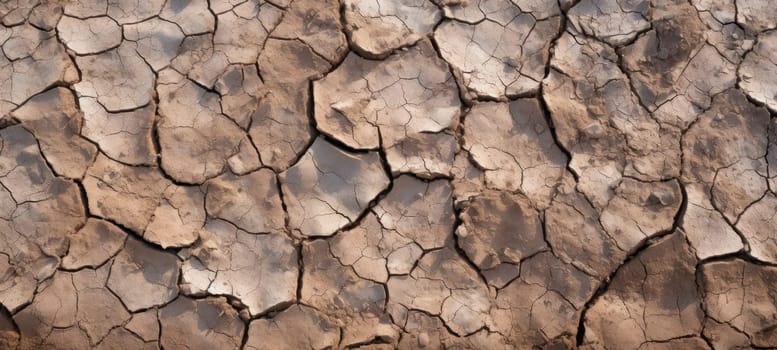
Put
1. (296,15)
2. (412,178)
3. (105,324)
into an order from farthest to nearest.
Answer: (296,15) < (412,178) < (105,324)

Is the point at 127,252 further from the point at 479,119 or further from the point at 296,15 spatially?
the point at 479,119

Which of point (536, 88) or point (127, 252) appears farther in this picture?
point (536, 88)

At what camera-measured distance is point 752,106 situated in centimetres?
253

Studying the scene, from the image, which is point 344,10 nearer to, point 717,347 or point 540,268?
point 540,268

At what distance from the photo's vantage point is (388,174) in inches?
93.9

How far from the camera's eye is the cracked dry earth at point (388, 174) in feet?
7.27

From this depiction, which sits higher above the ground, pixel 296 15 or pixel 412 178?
pixel 296 15

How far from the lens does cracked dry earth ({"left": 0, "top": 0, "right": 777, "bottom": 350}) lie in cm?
221

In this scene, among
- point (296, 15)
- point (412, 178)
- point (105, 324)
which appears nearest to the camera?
point (105, 324)

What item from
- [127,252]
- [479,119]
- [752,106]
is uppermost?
[752,106]

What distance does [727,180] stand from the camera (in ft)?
7.98

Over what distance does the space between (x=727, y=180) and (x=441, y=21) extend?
141 centimetres

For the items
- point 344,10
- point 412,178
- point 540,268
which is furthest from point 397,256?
point 344,10

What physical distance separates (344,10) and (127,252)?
138 centimetres
